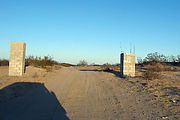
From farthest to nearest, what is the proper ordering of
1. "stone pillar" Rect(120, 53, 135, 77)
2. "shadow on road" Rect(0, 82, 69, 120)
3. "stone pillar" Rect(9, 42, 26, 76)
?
"stone pillar" Rect(120, 53, 135, 77) < "stone pillar" Rect(9, 42, 26, 76) < "shadow on road" Rect(0, 82, 69, 120)

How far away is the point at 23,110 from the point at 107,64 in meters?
33.4

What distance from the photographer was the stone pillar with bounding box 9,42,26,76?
19094 mm

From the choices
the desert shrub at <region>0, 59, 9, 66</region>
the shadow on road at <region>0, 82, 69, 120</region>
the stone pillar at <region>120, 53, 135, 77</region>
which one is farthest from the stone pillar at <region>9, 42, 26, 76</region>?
the desert shrub at <region>0, 59, 9, 66</region>

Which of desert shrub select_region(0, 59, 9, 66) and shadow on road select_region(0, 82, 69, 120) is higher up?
desert shrub select_region(0, 59, 9, 66)

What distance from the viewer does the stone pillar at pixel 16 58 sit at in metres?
19.1

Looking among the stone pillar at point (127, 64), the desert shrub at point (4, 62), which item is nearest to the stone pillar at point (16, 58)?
the stone pillar at point (127, 64)

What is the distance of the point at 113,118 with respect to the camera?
615 cm

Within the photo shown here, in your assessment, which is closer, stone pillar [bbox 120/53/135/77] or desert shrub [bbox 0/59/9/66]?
stone pillar [bbox 120/53/135/77]

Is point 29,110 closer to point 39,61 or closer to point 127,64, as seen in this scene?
point 127,64

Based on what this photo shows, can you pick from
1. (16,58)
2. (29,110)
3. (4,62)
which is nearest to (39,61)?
(4,62)

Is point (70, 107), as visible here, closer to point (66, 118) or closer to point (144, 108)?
point (66, 118)

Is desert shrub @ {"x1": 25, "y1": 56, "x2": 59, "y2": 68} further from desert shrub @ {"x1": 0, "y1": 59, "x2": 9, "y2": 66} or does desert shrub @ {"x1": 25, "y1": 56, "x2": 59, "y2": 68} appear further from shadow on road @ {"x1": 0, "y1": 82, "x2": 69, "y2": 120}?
shadow on road @ {"x1": 0, "y1": 82, "x2": 69, "y2": 120}

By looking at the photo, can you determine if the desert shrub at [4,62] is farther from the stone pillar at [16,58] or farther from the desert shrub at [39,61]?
the stone pillar at [16,58]

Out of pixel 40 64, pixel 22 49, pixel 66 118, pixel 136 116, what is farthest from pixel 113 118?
pixel 40 64
